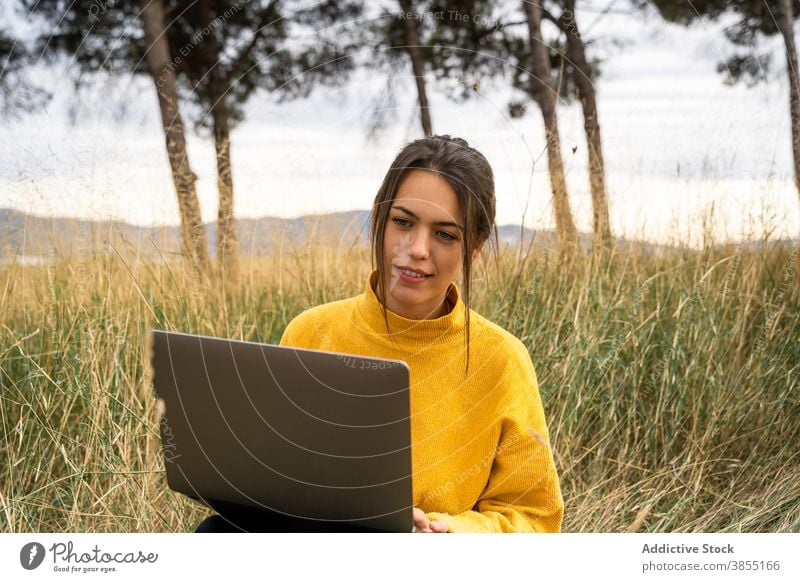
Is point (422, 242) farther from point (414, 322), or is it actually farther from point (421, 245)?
point (414, 322)

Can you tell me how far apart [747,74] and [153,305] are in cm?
141

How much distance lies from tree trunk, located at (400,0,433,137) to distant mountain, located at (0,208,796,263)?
0.28 meters

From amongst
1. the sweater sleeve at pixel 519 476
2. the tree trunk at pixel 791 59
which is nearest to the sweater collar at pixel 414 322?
the sweater sleeve at pixel 519 476

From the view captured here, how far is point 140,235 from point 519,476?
1.04 m

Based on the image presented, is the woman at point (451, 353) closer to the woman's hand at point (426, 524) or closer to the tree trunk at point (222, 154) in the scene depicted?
the woman's hand at point (426, 524)

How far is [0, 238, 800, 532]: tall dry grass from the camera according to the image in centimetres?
173

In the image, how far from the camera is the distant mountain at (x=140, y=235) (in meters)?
1.78

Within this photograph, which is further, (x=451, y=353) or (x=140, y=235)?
(x=140, y=235)

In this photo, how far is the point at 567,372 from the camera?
2082 mm

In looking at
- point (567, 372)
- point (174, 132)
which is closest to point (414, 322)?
point (174, 132)

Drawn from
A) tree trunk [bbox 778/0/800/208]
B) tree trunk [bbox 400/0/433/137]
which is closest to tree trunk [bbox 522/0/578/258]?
tree trunk [bbox 400/0/433/137]
